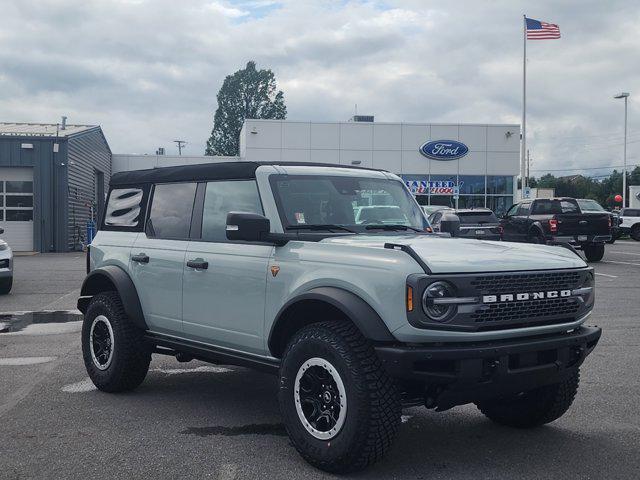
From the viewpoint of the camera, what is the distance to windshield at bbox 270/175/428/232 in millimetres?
5184

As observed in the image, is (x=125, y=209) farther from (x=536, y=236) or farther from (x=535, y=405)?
(x=536, y=236)

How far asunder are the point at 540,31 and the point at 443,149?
7.41 meters

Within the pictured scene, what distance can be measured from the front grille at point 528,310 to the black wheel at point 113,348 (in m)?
3.15

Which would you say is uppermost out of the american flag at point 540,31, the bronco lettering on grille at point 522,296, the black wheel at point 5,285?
the american flag at point 540,31

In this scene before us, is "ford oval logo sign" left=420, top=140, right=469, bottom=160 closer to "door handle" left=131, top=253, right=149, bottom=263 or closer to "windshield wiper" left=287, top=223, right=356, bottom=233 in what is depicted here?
"door handle" left=131, top=253, right=149, bottom=263

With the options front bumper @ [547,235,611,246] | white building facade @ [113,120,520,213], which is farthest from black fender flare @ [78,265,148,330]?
white building facade @ [113,120,520,213]

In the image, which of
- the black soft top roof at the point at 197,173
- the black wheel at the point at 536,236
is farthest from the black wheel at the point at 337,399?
the black wheel at the point at 536,236

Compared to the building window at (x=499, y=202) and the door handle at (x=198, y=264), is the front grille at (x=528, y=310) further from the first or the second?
the building window at (x=499, y=202)

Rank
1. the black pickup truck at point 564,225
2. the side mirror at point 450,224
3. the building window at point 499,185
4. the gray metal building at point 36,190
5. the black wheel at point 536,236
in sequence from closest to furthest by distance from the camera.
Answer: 1. the side mirror at point 450,224
2. the black pickup truck at point 564,225
3. the black wheel at point 536,236
4. the gray metal building at point 36,190
5. the building window at point 499,185

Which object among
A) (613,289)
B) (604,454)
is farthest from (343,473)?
(613,289)

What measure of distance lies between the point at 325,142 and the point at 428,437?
3405 cm

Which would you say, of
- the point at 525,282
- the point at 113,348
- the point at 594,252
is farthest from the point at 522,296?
the point at 594,252

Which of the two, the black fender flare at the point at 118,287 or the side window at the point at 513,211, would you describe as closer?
the black fender flare at the point at 118,287

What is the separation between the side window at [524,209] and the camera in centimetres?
2181
